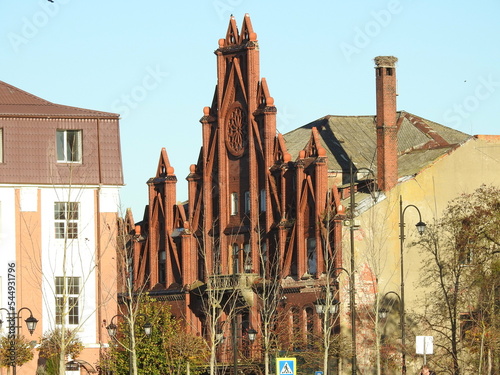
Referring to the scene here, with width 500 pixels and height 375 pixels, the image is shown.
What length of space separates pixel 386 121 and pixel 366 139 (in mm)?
10892

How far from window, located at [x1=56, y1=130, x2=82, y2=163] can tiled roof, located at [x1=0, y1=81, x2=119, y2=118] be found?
0.88m

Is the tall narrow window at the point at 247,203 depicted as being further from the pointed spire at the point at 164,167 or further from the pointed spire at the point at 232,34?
the pointed spire at the point at 232,34

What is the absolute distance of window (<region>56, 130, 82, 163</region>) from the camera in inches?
2402

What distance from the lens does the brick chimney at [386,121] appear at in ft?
236

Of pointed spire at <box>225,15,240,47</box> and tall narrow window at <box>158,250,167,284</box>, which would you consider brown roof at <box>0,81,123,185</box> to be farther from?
tall narrow window at <box>158,250,167,284</box>

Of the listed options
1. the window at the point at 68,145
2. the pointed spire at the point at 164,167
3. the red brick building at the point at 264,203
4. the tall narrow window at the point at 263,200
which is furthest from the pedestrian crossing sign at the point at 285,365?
the pointed spire at the point at 164,167

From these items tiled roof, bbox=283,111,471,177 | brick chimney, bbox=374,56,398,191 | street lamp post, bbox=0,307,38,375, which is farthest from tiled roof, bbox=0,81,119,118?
tiled roof, bbox=283,111,471,177

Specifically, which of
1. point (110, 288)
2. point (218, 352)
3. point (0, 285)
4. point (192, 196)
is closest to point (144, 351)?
point (110, 288)

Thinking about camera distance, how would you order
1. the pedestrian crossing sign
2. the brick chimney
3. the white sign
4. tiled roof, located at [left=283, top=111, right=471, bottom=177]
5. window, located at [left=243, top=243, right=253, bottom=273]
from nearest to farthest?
the pedestrian crossing sign < the white sign < the brick chimney < window, located at [left=243, top=243, right=253, bottom=273] < tiled roof, located at [left=283, top=111, right=471, bottom=177]

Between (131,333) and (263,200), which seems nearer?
(131,333)

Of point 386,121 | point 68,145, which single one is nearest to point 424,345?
point 68,145

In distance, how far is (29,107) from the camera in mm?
61625

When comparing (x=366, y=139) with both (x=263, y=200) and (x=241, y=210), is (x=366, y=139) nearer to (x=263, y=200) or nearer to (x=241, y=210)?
(x=263, y=200)

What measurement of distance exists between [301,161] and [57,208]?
16.4 m
